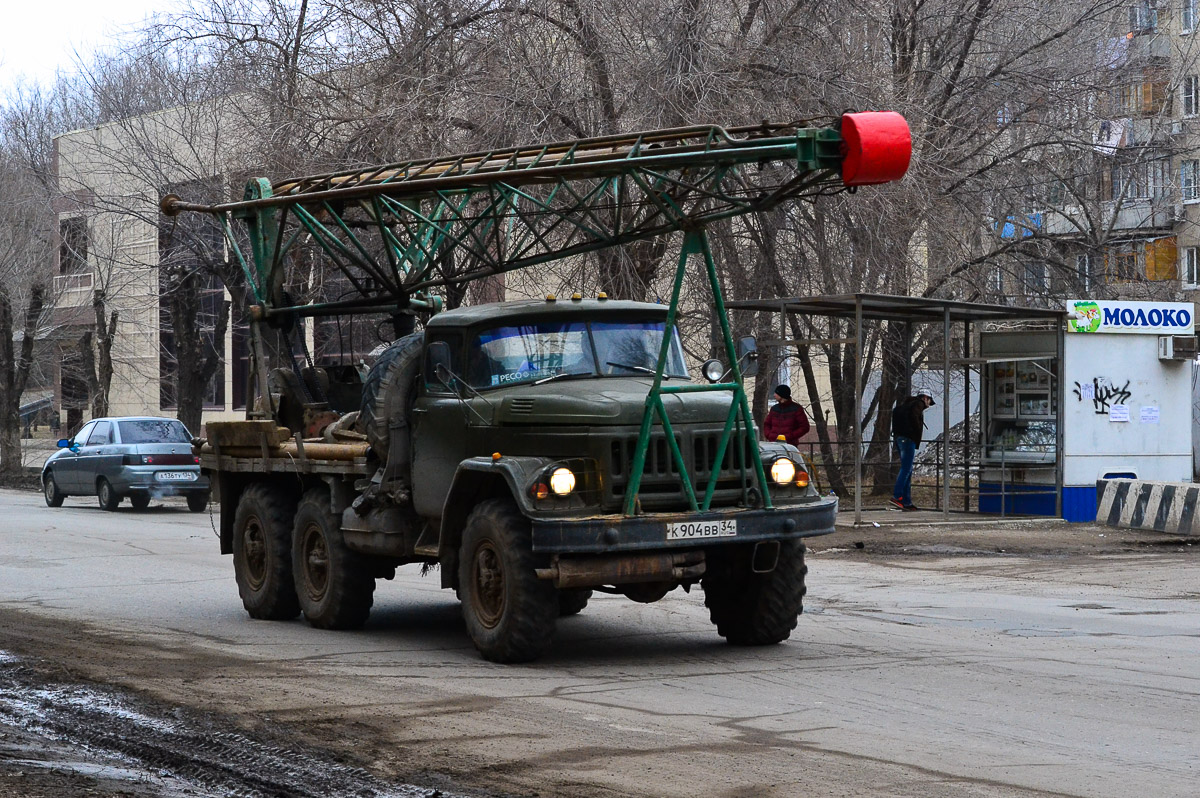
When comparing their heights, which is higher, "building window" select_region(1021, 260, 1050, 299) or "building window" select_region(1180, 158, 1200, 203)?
"building window" select_region(1180, 158, 1200, 203)

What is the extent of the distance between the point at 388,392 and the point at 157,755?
14.8 ft

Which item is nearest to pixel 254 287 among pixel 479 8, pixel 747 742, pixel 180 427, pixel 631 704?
pixel 631 704

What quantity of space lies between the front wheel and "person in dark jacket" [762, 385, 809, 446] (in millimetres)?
11059

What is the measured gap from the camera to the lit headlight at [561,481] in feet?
31.0

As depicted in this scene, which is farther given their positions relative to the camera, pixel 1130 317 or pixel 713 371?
pixel 1130 317

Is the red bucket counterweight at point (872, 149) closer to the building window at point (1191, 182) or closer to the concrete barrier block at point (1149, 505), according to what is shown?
the concrete barrier block at point (1149, 505)

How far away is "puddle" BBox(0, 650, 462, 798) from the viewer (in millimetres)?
6386

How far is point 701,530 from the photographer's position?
31.7 feet

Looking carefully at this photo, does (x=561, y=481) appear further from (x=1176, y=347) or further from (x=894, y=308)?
(x=1176, y=347)

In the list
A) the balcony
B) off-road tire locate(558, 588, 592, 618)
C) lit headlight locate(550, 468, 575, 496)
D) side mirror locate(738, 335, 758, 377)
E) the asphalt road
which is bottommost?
the asphalt road

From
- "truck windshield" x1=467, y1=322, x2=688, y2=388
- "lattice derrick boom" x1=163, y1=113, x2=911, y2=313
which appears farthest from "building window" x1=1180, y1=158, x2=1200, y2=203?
"truck windshield" x1=467, y1=322, x2=688, y2=388

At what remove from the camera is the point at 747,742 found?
7.23 m

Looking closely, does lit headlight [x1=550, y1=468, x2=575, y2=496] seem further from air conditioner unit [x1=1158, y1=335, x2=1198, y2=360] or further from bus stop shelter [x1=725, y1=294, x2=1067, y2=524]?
air conditioner unit [x1=1158, y1=335, x2=1198, y2=360]

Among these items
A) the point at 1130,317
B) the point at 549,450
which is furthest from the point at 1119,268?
the point at 549,450
